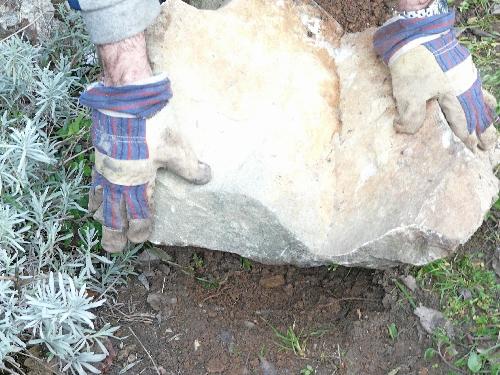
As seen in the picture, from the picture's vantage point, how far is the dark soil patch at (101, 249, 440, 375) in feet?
8.34

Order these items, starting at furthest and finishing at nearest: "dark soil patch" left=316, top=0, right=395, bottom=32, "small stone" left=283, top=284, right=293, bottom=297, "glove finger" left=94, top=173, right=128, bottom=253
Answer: "dark soil patch" left=316, top=0, right=395, bottom=32, "small stone" left=283, top=284, right=293, bottom=297, "glove finger" left=94, top=173, right=128, bottom=253

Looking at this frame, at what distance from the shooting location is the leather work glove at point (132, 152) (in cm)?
221

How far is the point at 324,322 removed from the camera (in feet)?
8.71

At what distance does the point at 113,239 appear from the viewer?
2.45 metres

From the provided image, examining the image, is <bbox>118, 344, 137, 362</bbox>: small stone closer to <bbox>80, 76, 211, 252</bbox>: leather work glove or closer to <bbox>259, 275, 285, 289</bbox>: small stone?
<bbox>80, 76, 211, 252</bbox>: leather work glove

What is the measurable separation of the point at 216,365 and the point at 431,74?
51.5 inches

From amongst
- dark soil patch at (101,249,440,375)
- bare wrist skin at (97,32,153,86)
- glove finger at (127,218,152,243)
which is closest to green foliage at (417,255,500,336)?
dark soil patch at (101,249,440,375)

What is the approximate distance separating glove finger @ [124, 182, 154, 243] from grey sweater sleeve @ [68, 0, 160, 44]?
511 mm

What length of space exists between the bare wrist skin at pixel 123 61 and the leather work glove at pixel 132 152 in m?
0.05

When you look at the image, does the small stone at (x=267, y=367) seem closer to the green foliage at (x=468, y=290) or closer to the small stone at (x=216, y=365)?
the small stone at (x=216, y=365)

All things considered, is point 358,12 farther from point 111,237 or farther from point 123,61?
point 111,237


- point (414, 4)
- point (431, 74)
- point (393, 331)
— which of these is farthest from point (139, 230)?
point (414, 4)

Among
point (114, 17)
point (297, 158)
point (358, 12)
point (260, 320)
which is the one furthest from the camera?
point (358, 12)

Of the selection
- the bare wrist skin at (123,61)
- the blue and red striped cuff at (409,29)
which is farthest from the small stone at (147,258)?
the blue and red striped cuff at (409,29)
